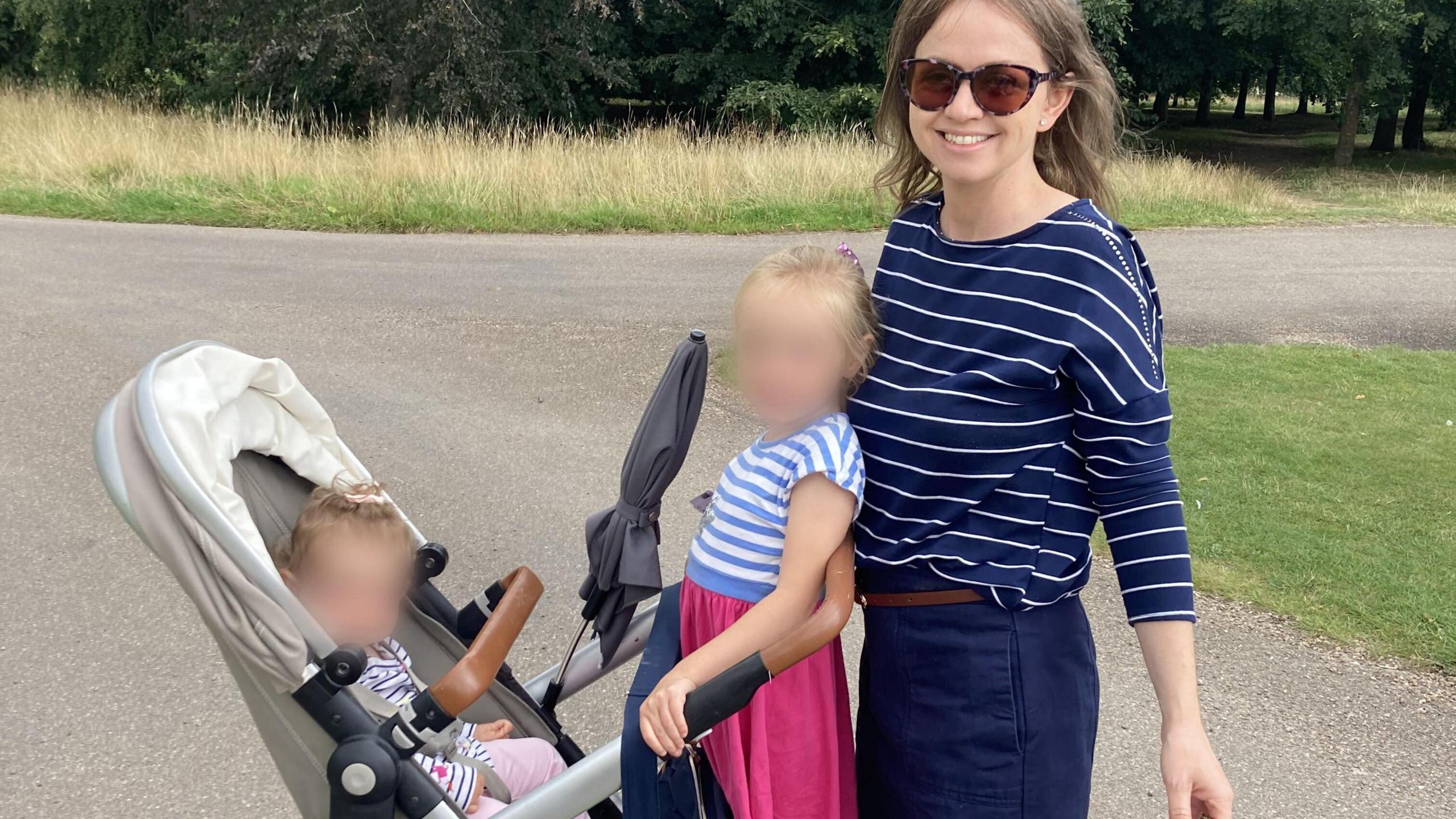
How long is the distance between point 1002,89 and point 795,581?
803 mm

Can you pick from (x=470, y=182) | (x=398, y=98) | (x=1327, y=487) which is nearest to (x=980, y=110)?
(x=1327, y=487)

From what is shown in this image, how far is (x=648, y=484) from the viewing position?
2.05m

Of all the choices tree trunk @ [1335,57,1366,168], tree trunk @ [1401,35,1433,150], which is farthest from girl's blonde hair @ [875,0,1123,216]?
tree trunk @ [1401,35,1433,150]

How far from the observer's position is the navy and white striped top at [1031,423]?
5.19 ft

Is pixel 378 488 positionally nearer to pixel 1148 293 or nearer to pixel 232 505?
pixel 232 505

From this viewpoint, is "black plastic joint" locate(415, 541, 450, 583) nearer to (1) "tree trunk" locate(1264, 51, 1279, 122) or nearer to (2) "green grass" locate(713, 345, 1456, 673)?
(2) "green grass" locate(713, 345, 1456, 673)

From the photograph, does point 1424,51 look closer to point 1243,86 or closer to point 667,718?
point 1243,86

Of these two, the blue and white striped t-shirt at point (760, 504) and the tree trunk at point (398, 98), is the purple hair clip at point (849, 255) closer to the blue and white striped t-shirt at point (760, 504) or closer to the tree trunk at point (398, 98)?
the blue and white striped t-shirt at point (760, 504)

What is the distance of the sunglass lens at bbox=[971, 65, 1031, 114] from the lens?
1662 mm

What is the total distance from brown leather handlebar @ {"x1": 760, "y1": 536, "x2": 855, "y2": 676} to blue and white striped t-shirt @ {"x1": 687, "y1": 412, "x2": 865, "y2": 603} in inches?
4.9

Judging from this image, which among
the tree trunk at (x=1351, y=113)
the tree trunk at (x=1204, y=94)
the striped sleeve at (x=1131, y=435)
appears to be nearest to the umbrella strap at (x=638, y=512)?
the striped sleeve at (x=1131, y=435)

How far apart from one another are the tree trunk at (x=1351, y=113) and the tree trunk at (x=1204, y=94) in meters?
3.62

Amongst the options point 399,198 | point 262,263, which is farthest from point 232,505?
point 399,198

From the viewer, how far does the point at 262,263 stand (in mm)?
9547
